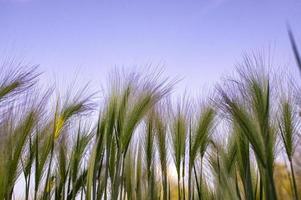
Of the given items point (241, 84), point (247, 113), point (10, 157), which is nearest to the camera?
point (247, 113)

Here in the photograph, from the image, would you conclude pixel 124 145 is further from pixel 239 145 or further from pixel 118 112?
pixel 239 145

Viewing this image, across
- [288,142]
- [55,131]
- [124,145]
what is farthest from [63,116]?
[288,142]

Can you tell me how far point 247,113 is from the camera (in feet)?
6.19

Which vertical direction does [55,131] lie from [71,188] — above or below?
above

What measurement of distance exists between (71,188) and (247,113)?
1.54 meters

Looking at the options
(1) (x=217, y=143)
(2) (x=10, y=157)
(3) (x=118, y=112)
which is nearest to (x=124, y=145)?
(3) (x=118, y=112)

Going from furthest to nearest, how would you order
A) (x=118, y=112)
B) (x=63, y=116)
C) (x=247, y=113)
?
(x=63, y=116) → (x=118, y=112) → (x=247, y=113)

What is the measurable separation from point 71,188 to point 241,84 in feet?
5.01

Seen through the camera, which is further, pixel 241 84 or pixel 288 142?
pixel 288 142

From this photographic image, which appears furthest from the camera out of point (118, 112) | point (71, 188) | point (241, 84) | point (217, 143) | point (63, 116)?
point (217, 143)

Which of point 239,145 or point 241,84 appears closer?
point 241,84

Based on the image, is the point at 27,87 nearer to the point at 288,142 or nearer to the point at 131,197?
the point at 131,197

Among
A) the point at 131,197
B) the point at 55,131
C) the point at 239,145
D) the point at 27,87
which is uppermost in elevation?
the point at 27,87

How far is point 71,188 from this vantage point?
278 centimetres
